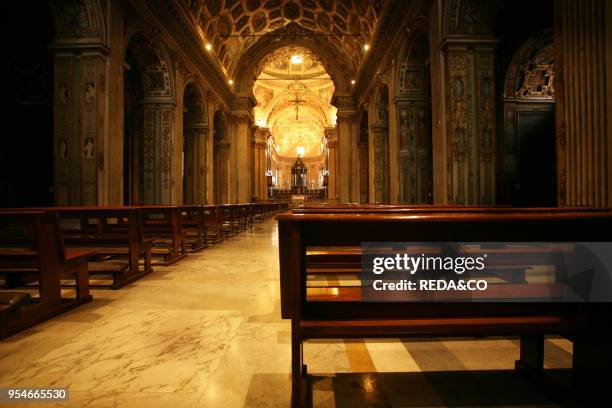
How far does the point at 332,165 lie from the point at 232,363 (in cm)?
2957

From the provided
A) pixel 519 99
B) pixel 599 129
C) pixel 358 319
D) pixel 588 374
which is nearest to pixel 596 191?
pixel 599 129

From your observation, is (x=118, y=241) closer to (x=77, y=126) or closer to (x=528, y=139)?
(x=77, y=126)

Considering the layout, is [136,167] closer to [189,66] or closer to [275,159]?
[189,66]

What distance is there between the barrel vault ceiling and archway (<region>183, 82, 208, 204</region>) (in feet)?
9.13

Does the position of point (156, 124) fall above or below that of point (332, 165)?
below

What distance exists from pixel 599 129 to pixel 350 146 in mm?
17744

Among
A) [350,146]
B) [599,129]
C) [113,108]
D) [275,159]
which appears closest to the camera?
[599,129]

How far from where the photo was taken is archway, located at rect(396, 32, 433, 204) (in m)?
11.6

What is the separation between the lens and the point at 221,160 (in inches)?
859

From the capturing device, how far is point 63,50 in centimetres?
791

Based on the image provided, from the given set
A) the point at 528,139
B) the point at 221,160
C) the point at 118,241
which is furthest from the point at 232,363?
the point at 221,160

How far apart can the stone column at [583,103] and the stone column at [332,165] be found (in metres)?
22.8

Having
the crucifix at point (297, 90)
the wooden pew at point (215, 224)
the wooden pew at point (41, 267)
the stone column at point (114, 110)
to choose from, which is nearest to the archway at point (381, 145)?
the wooden pew at point (215, 224)

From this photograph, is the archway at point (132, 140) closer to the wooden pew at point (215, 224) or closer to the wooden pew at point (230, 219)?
the wooden pew at point (230, 219)
